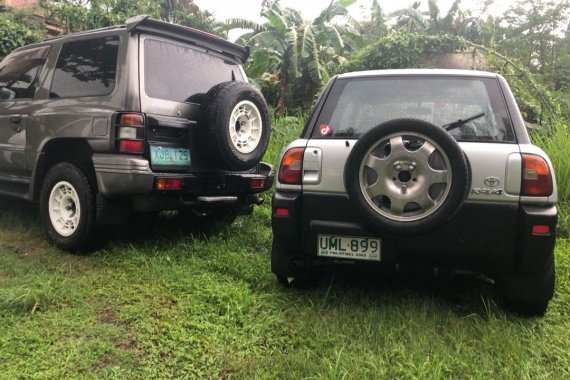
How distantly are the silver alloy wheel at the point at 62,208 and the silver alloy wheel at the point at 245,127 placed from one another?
1.45m

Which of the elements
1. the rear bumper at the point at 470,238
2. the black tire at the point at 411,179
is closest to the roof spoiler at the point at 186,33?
the rear bumper at the point at 470,238

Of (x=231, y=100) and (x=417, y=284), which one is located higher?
(x=231, y=100)

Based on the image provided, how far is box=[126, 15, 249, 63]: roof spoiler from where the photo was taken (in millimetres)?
3736

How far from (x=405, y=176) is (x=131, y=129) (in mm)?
2061

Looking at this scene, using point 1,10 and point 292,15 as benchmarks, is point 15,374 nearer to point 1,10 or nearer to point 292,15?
point 292,15

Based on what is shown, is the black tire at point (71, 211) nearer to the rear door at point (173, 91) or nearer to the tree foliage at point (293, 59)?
the rear door at point (173, 91)

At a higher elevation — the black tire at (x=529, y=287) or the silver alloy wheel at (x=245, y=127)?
the silver alloy wheel at (x=245, y=127)

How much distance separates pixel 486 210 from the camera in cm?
256

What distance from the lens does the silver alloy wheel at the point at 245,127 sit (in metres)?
3.97

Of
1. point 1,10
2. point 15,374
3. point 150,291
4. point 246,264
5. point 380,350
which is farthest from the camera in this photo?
point 1,10

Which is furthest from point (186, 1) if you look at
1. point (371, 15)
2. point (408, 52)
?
point (408, 52)

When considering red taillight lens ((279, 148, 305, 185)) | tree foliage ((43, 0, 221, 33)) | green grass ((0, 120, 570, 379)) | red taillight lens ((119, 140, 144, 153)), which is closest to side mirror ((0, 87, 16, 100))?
green grass ((0, 120, 570, 379))

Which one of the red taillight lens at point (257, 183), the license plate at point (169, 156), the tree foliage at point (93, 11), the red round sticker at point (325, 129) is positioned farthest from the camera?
the tree foliage at point (93, 11)

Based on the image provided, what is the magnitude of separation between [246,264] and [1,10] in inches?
443
